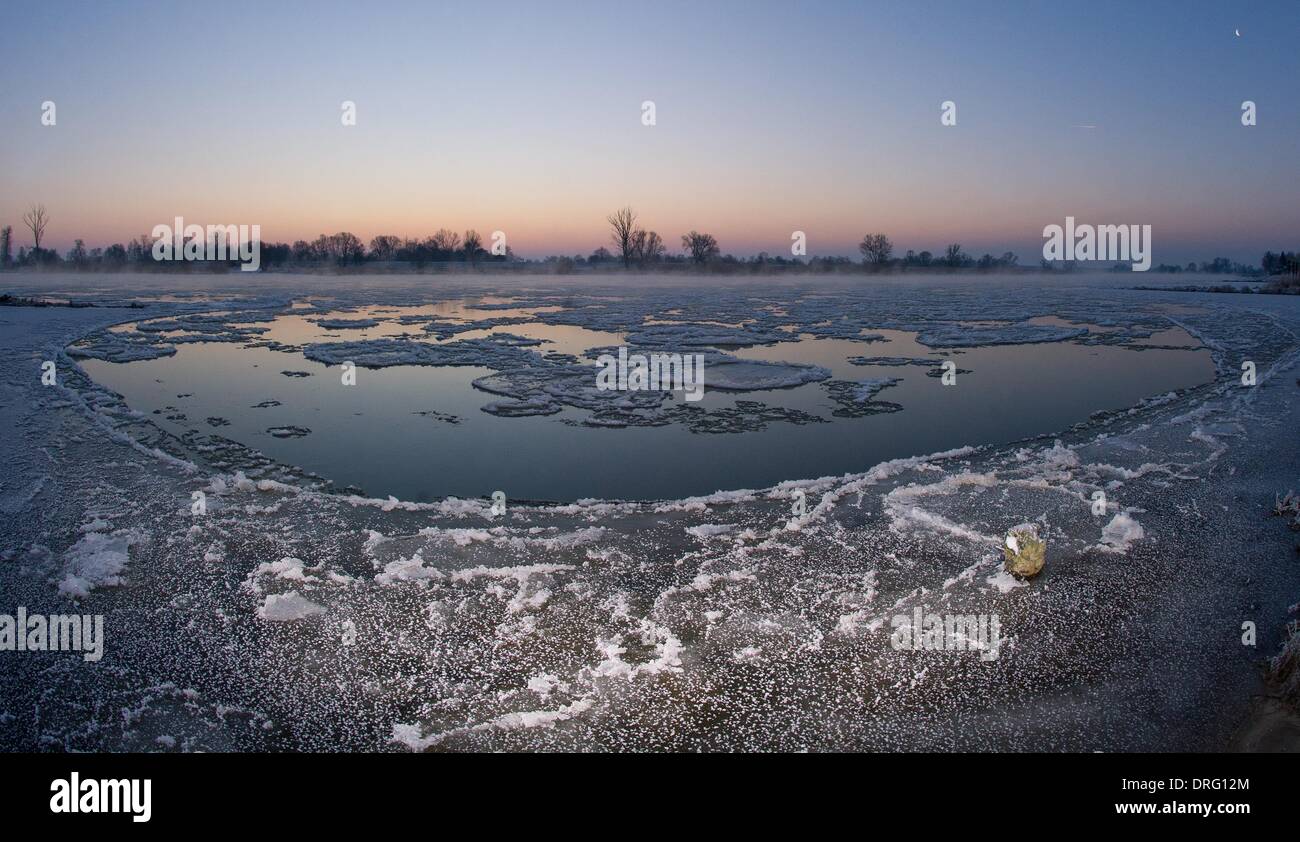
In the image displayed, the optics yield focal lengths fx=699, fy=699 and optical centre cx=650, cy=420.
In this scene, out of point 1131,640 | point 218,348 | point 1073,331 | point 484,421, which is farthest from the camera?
point 1073,331

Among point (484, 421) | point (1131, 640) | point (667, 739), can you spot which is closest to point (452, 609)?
point (667, 739)

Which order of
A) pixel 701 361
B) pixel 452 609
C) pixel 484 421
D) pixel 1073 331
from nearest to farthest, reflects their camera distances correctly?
1. pixel 452 609
2. pixel 484 421
3. pixel 701 361
4. pixel 1073 331

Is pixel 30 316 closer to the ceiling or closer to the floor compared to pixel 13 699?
closer to the ceiling

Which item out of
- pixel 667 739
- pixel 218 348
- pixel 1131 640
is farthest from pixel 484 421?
pixel 218 348

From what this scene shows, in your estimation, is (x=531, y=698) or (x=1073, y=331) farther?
(x=1073, y=331)

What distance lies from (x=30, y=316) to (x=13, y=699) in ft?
83.2

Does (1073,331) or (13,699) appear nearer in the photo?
(13,699)

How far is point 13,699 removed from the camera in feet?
10.4
